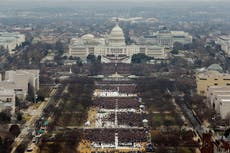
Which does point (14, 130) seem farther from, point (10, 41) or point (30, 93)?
point (10, 41)

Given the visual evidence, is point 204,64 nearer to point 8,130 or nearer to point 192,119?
point 192,119

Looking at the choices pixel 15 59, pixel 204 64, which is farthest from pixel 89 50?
pixel 204 64

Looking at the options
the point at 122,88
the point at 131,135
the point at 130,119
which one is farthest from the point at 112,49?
the point at 131,135

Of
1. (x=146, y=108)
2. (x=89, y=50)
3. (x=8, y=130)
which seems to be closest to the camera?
(x=8, y=130)

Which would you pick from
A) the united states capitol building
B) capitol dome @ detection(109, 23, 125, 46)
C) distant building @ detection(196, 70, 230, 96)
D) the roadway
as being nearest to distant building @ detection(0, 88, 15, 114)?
the roadway

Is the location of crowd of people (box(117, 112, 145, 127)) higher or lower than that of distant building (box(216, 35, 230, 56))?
lower

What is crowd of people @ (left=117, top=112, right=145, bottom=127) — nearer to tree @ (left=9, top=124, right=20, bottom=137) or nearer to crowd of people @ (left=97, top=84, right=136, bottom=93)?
tree @ (left=9, top=124, right=20, bottom=137)

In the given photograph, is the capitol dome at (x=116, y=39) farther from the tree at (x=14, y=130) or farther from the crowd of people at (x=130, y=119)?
the tree at (x=14, y=130)

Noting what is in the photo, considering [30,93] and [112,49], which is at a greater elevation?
[112,49]

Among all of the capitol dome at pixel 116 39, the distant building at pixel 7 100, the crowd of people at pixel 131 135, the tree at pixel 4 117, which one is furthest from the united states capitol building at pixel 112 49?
the crowd of people at pixel 131 135
